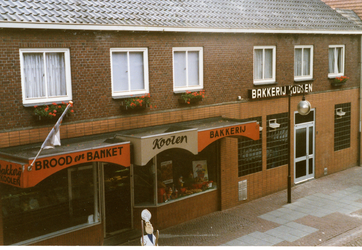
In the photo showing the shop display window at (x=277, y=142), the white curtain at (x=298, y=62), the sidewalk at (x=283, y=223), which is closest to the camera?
the sidewalk at (x=283, y=223)

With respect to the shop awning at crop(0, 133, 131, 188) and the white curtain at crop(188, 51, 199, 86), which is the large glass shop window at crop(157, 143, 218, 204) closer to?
the white curtain at crop(188, 51, 199, 86)

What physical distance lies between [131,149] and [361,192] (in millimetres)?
10878

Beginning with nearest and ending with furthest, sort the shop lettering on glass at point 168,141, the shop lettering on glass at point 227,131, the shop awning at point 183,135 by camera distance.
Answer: the shop awning at point 183,135, the shop lettering on glass at point 168,141, the shop lettering on glass at point 227,131

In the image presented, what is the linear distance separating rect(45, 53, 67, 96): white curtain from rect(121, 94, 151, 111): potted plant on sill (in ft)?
5.90

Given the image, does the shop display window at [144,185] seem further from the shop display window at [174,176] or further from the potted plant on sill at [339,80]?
the potted plant on sill at [339,80]

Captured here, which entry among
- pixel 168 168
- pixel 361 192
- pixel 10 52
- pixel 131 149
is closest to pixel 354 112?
pixel 361 192

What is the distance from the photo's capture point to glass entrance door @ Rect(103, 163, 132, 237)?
12.9 metres

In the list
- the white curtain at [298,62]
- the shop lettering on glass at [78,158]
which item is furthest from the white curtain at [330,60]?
the shop lettering on glass at [78,158]

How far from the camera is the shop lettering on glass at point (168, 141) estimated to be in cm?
1186

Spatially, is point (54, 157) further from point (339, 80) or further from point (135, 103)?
point (339, 80)

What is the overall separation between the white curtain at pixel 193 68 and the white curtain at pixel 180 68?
10.7 inches

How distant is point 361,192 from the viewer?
1794 centimetres

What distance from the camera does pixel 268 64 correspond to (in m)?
17.4

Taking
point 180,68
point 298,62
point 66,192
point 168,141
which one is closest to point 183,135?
point 168,141
